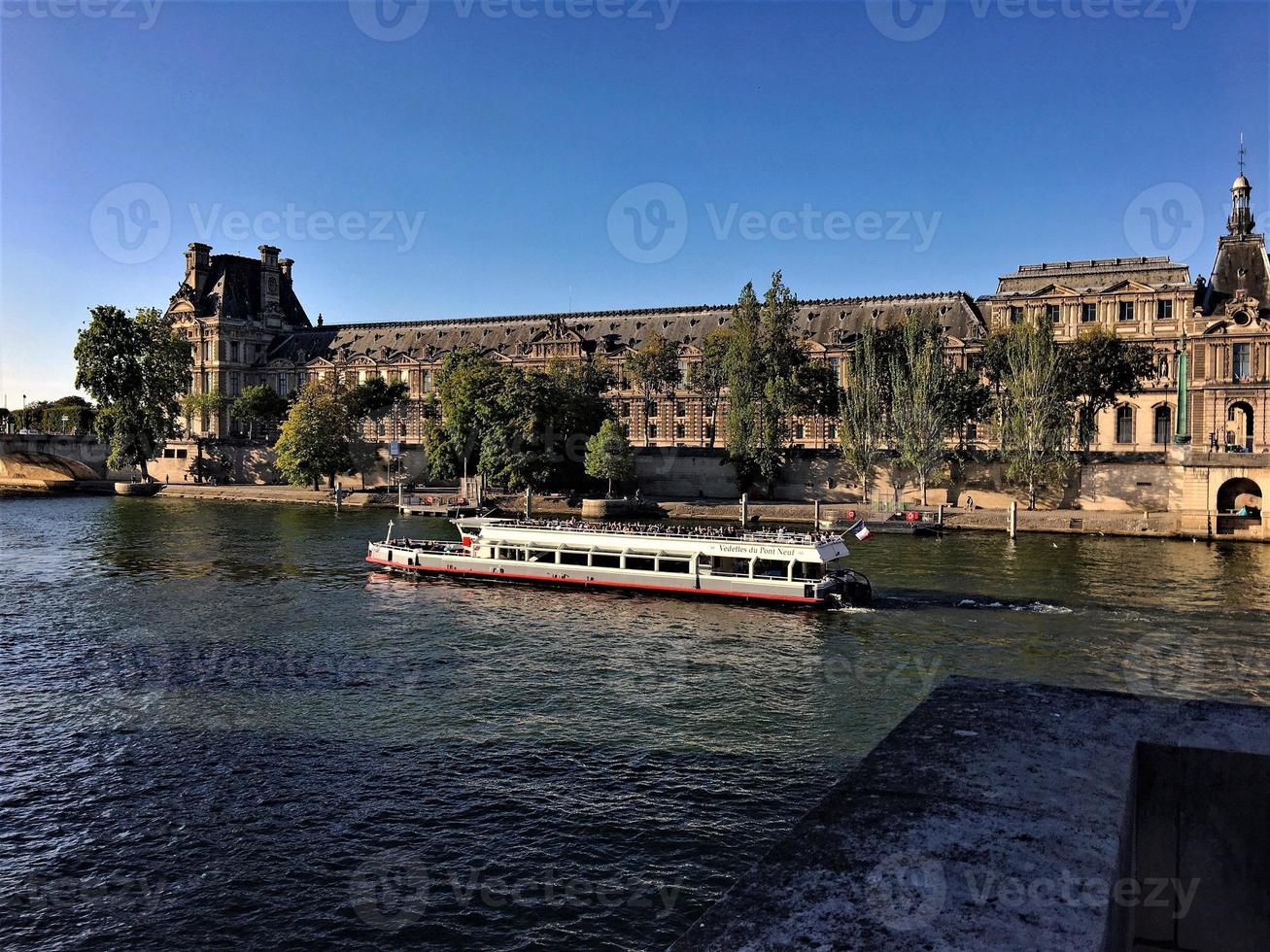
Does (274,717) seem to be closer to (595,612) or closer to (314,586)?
(595,612)

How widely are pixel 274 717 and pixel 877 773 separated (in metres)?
24.3

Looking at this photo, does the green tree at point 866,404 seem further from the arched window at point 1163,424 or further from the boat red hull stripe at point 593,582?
the boat red hull stripe at point 593,582

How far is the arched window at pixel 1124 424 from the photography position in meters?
103

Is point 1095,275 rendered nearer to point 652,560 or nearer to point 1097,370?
point 1097,370

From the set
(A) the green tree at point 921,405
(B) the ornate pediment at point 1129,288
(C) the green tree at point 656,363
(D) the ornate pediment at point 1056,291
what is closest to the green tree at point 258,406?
(C) the green tree at point 656,363

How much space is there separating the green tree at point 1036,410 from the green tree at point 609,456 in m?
37.4

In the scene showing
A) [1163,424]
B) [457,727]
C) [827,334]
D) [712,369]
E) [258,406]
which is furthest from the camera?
[258,406]

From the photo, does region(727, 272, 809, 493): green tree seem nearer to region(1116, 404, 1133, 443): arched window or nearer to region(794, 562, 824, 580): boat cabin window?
region(1116, 404, 1133, 443): arched window

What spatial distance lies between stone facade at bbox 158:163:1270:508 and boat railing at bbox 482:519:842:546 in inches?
1860

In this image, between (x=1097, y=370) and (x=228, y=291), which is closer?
(x=1097, y=370)

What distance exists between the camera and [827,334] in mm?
123688

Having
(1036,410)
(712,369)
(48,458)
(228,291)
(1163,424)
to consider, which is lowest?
(48,458)

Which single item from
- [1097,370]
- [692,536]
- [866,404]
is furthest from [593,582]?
[1097,370]

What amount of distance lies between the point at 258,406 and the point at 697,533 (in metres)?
107
